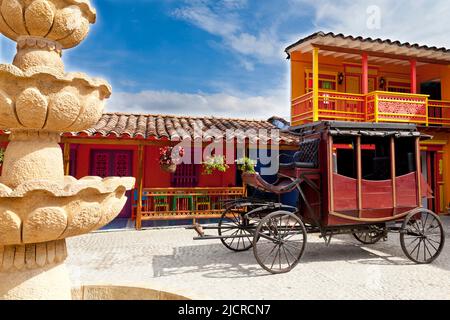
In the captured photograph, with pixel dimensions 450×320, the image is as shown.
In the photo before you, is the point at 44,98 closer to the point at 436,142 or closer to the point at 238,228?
the point at 238,228

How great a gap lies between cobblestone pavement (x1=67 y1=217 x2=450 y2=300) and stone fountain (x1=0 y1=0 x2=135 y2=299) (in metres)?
0.93

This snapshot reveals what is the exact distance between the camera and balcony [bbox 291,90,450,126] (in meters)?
11.3

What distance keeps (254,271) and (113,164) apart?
326 inches

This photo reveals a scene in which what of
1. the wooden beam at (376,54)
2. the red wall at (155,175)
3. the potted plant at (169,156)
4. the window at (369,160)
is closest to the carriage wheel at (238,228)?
the window at (369,160)

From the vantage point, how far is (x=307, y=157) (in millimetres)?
6438

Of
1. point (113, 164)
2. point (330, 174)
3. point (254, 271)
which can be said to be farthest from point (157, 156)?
point (330, 174)

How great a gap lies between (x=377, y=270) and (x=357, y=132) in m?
2.53

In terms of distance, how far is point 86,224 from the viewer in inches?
96.4

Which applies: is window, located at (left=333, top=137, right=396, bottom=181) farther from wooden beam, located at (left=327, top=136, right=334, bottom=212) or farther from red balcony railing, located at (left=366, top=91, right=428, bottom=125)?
red balcony railing, located at (left=366, top=91, right=428, bottom=125)

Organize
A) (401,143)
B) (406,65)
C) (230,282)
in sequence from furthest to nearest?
(406,65)
(401,143)
(230,282)

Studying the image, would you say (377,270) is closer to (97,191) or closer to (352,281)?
(352,281)

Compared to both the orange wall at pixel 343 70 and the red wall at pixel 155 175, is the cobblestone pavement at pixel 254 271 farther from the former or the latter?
the orange wall at pixel 343 70

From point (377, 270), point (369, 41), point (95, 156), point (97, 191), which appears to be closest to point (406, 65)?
point (369, 41)

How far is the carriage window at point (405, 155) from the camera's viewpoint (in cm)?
635
